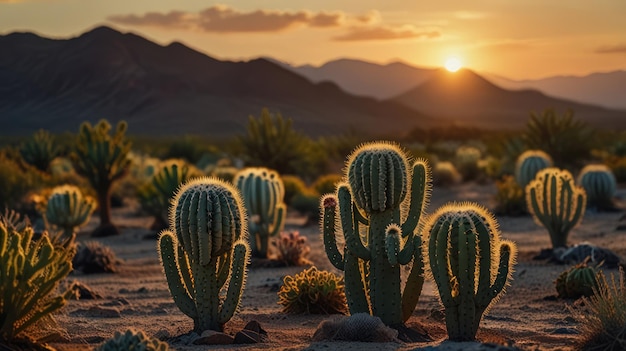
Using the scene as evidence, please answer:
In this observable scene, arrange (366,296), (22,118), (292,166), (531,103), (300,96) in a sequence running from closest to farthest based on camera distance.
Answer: (366,296)
(292,166)
(22,118)
(300,96)
(531,103)

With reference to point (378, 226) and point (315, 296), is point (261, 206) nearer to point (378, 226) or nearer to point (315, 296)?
point (315, 296)

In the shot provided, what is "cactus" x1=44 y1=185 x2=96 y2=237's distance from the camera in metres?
18.9

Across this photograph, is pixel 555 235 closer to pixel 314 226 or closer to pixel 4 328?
pixel 314 226

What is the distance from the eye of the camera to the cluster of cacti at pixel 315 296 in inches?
448

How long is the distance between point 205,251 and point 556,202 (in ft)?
29.7

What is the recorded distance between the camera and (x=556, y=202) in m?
16.6

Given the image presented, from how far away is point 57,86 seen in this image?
149 meters

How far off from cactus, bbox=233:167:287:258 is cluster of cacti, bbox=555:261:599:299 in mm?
5788

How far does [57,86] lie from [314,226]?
13261cm

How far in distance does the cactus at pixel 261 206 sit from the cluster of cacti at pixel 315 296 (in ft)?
17.0

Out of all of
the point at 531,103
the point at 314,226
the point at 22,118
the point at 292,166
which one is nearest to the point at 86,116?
the point at 22,118

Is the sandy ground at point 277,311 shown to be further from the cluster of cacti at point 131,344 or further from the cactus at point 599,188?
the cactus at point 599,188

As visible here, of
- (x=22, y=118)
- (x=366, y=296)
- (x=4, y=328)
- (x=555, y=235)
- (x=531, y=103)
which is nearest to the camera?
(x=4, y=328)

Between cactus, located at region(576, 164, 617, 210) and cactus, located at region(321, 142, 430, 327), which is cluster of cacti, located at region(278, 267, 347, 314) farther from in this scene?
cactus, located at region(576, 164, 617, 210)
